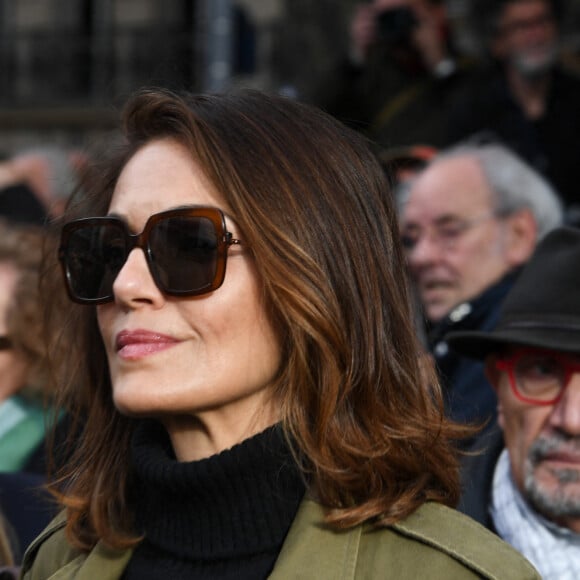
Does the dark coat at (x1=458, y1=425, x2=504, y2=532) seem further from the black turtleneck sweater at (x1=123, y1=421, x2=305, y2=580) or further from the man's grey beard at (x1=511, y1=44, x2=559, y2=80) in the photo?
the man's grey beard at (x1=511, y1=44, x2=559, y2=80)

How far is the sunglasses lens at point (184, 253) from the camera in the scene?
220cm

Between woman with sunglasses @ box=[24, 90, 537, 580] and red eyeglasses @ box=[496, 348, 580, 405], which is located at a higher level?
woman with sunglasses @ box=[24, 90, 537, 580]

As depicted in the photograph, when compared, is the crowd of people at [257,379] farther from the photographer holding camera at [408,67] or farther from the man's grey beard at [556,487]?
the photographer holding camera at [408,67]

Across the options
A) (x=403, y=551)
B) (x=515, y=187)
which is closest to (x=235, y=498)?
(x=403, y=551)

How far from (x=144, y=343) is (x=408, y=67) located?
385 centimetres

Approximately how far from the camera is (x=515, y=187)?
467cm

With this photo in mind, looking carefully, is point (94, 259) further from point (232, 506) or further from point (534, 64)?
point (534, 64)

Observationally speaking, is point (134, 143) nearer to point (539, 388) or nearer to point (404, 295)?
point (404, 295)

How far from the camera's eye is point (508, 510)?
117 inches

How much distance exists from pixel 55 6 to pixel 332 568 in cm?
2001

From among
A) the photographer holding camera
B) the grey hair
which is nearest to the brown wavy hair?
the grey hair

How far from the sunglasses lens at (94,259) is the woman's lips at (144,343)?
14cm

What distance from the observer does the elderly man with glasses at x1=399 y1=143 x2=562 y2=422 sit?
4504mm

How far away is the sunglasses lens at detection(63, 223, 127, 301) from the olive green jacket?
24.1 inches
